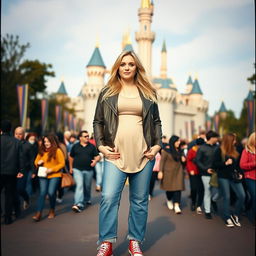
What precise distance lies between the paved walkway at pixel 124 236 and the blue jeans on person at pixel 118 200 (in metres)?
0.46

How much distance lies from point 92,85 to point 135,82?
6293 centimetres

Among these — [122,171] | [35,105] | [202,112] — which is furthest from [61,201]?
[202,112]

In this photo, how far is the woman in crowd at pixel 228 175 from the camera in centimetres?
620

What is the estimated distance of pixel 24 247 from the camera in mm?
4250

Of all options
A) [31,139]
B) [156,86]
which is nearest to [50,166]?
[31,139]

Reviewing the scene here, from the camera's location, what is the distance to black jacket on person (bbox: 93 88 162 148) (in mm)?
3547

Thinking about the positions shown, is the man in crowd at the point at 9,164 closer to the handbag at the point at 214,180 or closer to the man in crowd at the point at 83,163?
the man in crowd at the point at 83,163

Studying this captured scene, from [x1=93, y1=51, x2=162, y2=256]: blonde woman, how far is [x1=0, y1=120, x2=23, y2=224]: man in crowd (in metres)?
2.98

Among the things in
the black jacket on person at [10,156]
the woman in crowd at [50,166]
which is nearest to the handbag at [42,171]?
the woman in crowd at [50,166]

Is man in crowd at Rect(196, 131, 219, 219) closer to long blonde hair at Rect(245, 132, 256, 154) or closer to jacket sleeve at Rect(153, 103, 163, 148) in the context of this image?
long blonde hair at Rect(245, 132, 256, 154)

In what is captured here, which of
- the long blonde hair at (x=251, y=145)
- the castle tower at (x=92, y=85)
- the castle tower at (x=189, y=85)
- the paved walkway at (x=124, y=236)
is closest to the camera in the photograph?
the paved walkway at (x=124, y=236)

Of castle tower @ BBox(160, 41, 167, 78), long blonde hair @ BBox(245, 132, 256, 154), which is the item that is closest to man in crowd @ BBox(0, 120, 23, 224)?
long blonde hair @ BBox(245, 132, 256, 154)

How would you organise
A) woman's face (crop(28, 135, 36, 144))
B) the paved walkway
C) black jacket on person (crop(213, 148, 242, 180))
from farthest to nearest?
woman's face (crop(28, 135, 36, 144)) < black jacket on person (crop(213, 148, 242, 180)) < the paved walkway

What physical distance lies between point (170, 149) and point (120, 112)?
4.51 m
